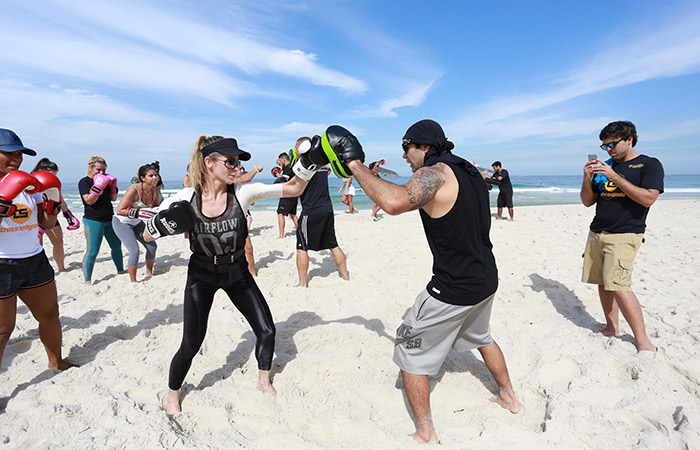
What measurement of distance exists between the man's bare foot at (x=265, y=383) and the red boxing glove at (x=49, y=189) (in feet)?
7.40

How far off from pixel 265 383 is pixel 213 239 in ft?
3.94

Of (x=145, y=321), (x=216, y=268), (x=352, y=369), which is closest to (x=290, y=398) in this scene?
(x=352, y=369)

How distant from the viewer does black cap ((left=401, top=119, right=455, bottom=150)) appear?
221 centimetres

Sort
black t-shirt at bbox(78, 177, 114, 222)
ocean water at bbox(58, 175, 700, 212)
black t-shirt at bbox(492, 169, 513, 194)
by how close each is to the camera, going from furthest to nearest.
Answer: ocean water at bbox(58, 175, 700, 212)
black t-shirt at bbox(492, 169, 513, 194)
black t-shirt at bbox(78, 177, 114, 222)

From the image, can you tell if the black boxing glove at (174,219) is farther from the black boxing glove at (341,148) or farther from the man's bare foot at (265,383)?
the man's bare foot at (265,383)

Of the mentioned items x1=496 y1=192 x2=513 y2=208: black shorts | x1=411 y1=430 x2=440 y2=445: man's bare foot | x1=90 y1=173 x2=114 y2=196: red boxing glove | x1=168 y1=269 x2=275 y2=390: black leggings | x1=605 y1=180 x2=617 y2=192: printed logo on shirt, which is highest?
x1=90 y1=173 x2=114 y2=196: red boxing glove

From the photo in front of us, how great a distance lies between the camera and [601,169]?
3162mm

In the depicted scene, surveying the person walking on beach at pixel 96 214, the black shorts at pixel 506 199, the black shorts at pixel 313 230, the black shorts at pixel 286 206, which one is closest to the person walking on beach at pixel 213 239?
the black shorts at pixel 313 230

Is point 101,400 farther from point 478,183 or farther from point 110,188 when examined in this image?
point 110,188

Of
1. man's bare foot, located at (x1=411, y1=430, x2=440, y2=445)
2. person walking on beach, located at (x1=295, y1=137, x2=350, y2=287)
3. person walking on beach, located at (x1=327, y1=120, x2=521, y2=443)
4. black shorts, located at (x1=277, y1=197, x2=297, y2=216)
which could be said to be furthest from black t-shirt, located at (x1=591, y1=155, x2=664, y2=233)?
black shorts, located at (x1=277, y1=197, x2=297, y2=216)

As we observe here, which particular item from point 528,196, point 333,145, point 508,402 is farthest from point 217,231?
point 528,196

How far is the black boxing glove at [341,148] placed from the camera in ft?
6.95

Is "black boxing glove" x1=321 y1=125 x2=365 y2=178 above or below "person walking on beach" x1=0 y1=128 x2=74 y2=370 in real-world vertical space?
above

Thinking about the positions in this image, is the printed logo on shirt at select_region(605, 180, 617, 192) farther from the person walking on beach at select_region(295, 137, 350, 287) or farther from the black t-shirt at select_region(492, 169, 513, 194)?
the black t-shirt at select_region(492, 169, 513, 194)
